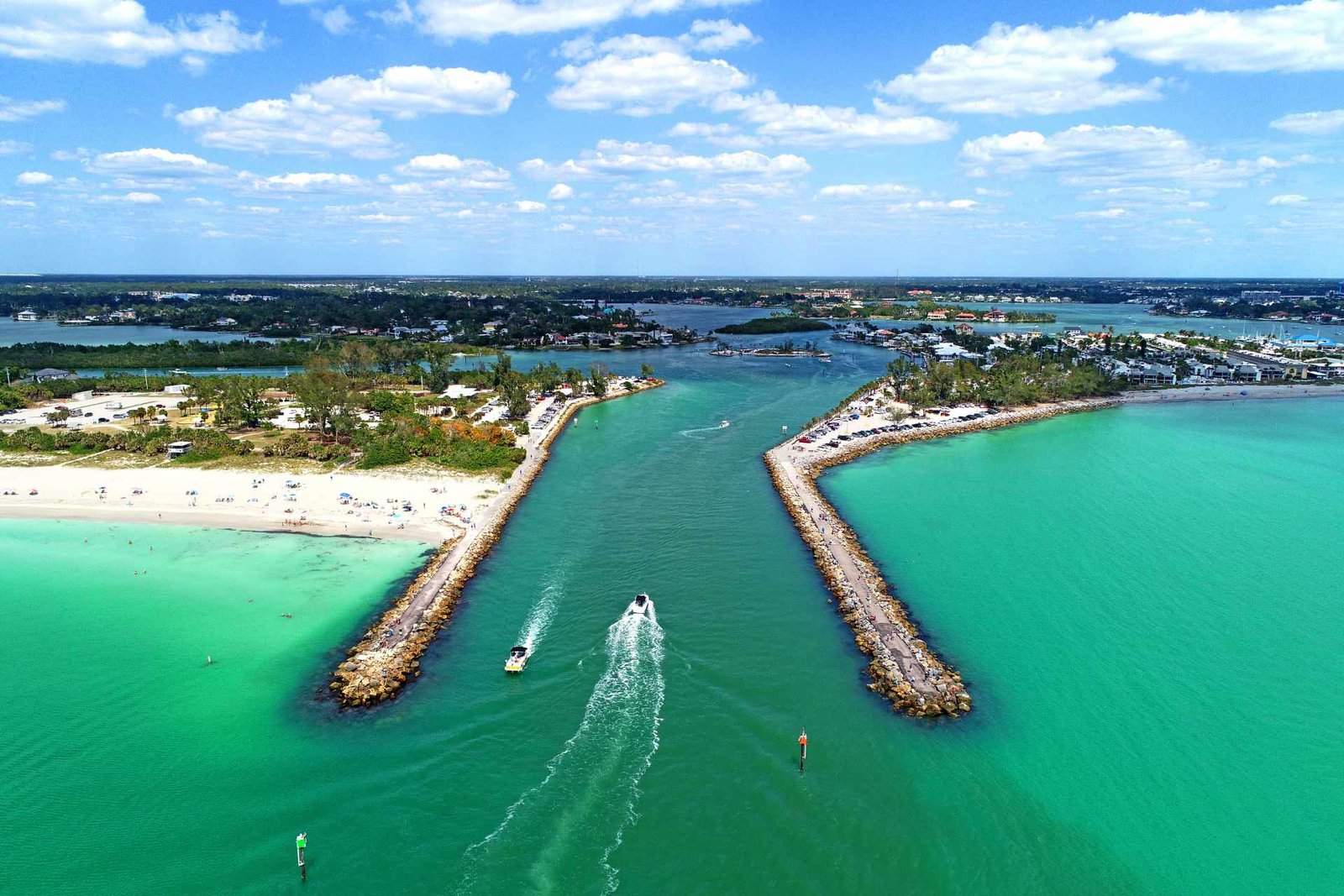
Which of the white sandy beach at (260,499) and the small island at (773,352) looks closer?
the white sandy beach at (260,499)

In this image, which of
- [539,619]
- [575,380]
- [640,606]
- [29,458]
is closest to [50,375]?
[29,458]

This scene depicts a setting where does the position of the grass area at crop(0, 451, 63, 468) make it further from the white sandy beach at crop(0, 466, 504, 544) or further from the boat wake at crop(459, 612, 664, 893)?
the boat wake at crop(459, 612, 664, 893)

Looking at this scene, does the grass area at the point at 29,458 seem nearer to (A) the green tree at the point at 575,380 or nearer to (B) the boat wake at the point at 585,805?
(A) the green tree at the point at 575,380

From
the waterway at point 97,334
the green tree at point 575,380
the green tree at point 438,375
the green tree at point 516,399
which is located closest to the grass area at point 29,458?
the green tree at point 516,399

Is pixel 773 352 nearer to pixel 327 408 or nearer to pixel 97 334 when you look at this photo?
pixel 327 408

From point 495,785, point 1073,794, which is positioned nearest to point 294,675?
point 495,785

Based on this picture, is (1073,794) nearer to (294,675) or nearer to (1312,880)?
(1312,880)
